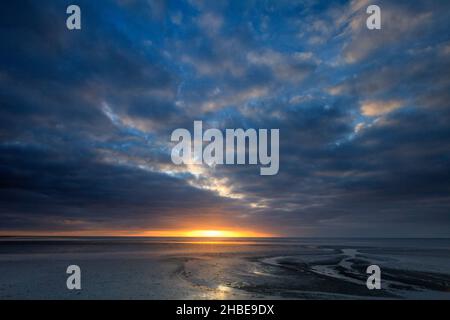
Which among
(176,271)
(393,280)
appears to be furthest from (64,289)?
(393,280)

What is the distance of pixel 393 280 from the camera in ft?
78.2

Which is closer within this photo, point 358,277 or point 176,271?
point 358,277

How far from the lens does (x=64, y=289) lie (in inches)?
792

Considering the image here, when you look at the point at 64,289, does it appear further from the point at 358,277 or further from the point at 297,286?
the point at 358,277
